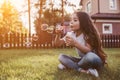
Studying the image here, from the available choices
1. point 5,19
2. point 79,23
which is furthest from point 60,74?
point 5,19

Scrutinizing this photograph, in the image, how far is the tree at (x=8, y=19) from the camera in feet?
101

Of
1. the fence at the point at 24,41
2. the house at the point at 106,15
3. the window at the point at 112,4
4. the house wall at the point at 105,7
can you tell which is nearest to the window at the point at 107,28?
the house at the point at 106,15

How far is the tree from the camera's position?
30.9 metres

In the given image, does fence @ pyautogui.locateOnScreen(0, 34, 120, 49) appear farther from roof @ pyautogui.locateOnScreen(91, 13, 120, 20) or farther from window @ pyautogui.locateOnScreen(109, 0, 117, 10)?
window @ pyautogui.locateOnScreen(109, 0, 117, 10)

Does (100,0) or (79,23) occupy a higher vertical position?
(100,0)

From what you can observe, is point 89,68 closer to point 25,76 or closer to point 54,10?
point 25,76

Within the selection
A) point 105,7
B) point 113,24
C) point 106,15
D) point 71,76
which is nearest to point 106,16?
point 106,15

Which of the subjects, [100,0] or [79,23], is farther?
[100,0]

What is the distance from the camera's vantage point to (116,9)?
944 inches

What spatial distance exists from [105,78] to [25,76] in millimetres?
987

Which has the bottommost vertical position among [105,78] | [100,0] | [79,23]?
[105,78]

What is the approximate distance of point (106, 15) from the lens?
75.4 ft

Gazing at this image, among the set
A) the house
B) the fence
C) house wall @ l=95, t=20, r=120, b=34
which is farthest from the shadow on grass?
house wall @ l=95, t=20, r=120, b=34

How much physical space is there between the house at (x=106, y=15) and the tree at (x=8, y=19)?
30.5 feet
